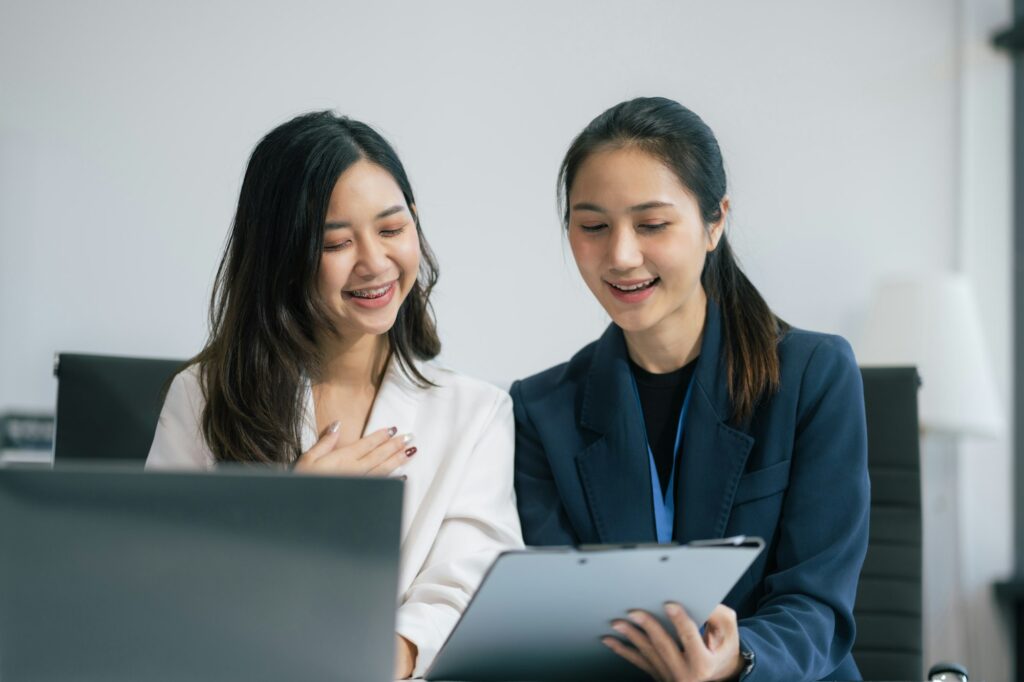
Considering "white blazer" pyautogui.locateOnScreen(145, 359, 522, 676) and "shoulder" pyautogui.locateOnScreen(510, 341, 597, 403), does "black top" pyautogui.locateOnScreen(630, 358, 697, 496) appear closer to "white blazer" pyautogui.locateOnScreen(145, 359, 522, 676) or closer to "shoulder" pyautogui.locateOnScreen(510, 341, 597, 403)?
"shoulder" pyautogui.locateOnScreen(510, 341, 597, 403)

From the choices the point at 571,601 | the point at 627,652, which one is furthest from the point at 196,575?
the point at 627,652

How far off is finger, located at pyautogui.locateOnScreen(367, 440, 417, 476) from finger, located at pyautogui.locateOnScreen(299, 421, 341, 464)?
69 mm

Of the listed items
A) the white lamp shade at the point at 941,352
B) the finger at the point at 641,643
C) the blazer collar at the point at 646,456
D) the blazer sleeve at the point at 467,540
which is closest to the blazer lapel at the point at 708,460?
the blazer collar at the point at 646,456

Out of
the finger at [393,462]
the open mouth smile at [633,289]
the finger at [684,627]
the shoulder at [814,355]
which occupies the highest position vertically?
the open mouth smile at [633,289]

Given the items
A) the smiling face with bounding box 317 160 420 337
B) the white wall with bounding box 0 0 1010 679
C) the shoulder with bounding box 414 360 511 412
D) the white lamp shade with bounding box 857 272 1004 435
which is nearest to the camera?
the smiling face with bounding box 317 160 420 337

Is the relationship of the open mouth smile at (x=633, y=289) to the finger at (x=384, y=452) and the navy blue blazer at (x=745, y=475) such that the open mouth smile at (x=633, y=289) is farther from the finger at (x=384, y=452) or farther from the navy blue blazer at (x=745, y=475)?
the finger at (x=384, y=452)

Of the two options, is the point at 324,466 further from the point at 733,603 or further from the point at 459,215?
the point at 459,215

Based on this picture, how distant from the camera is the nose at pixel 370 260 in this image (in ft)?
5.31

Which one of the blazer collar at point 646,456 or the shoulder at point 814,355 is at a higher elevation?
the shoulder at point 814,355

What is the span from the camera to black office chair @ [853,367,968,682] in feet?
5.82

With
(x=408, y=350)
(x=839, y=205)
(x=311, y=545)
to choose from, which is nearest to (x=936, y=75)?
(x=839, y=205)

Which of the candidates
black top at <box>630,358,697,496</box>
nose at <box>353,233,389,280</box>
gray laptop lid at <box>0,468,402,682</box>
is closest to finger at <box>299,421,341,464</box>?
nose at <box>353,233,389,280</box>

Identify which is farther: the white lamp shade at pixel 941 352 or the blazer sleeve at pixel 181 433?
the white lamp shade at pixel 941 352

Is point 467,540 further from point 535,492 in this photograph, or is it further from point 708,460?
point 708,460
